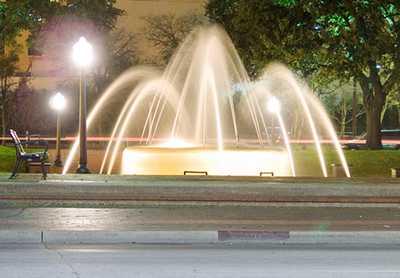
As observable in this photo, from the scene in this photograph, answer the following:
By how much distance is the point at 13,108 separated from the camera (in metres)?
60.8

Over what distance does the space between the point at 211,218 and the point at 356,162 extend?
20070 mm

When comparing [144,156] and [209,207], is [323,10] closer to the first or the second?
[144,156]

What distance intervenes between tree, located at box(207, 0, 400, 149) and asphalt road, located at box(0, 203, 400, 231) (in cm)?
1952

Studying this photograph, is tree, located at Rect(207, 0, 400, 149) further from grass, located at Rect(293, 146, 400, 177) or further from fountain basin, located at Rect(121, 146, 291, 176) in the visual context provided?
fountain basin, located at Rect(121, 146, 291, 176)

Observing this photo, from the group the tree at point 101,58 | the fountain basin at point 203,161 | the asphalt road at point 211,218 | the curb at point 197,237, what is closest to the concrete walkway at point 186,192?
the asphalt road at point 211,218

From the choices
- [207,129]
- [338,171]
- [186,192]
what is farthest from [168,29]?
[186,192]

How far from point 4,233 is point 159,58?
5193cm

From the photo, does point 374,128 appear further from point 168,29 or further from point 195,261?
point 195,261

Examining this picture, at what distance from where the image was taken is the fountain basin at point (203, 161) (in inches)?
900

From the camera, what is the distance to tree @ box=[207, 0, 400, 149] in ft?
108

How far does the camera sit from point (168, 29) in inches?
2400

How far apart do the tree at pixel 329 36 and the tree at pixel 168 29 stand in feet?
66.2

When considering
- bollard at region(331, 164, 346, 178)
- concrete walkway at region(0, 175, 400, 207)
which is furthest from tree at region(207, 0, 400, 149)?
concrete walkway at region(0, 175, 400, 207)

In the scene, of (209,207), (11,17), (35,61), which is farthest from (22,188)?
(35,61)
